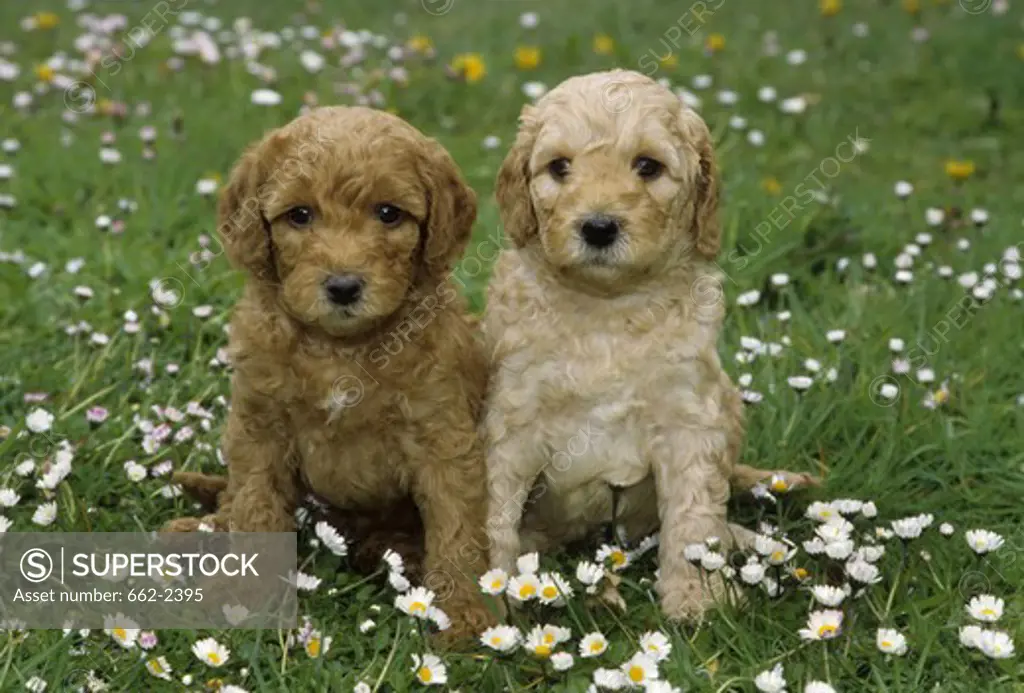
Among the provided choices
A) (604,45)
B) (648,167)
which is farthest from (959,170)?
(648,167)

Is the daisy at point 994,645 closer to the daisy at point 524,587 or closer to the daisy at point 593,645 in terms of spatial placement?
the daisy at point 593,645

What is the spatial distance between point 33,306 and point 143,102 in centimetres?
310

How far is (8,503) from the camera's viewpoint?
4.86 m

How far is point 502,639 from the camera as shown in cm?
416

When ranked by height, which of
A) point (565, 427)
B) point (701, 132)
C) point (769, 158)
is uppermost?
point (701, 132)

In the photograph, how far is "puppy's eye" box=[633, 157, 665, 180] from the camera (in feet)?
14.9

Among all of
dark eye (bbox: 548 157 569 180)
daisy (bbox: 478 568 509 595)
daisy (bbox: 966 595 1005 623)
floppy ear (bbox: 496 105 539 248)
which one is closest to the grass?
daisy (bbox: 966 595 1005 623)

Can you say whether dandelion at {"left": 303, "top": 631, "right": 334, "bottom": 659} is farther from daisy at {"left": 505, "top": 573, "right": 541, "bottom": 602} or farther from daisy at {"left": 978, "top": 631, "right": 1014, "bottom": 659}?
daisy at {"left": 978, "top": 631, "right": 1014, "bottom": 659}

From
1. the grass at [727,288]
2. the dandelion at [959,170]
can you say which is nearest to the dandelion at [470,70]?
the grass at [727,288]

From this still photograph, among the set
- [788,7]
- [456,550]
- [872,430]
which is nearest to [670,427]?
[456,550]

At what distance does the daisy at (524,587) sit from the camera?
14.2ft

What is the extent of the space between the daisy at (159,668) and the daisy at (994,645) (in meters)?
2.41

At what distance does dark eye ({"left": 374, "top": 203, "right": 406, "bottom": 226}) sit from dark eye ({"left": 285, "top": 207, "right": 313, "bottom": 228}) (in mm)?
213

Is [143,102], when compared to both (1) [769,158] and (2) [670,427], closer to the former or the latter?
(1) [769,158]
